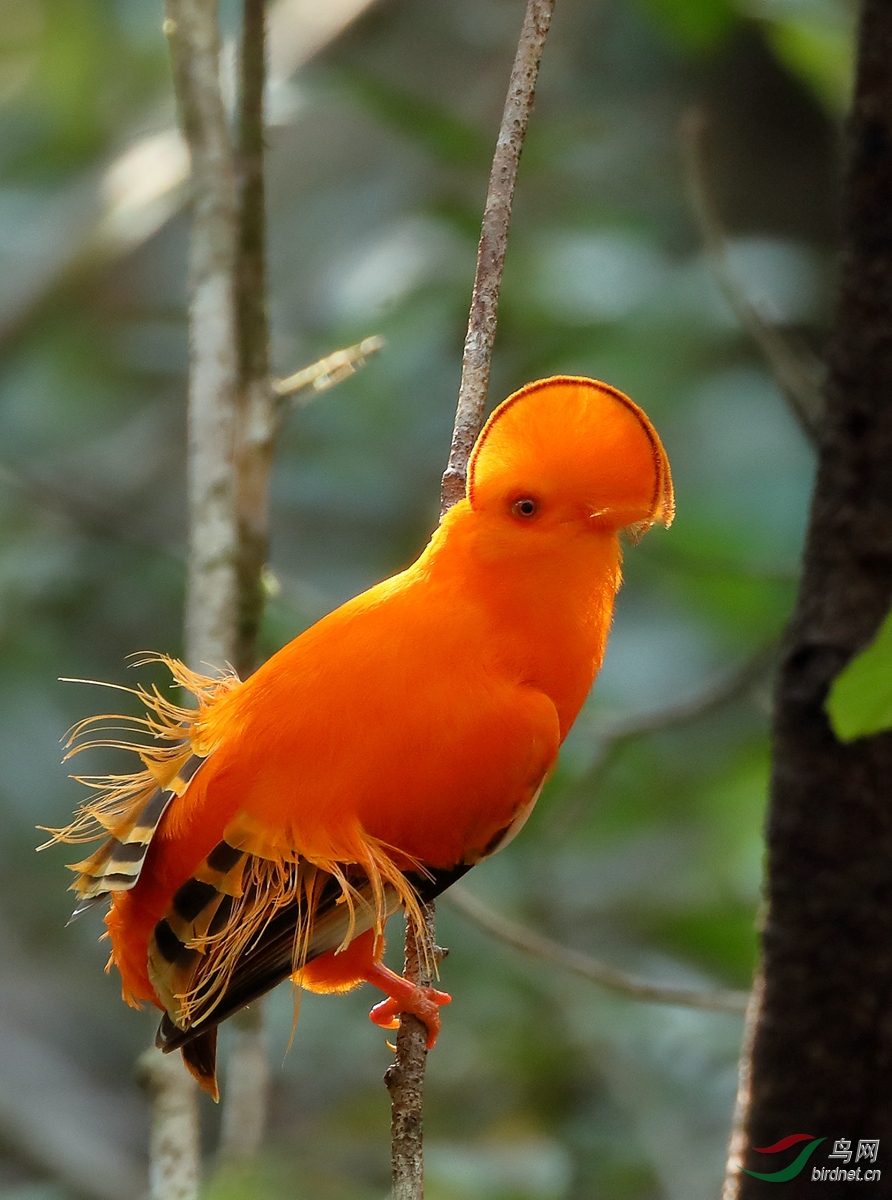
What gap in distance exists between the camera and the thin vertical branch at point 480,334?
1.81 metres

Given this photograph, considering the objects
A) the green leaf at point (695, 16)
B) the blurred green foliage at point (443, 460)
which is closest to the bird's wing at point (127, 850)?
A: the blurred green foliage at point (443, 460)

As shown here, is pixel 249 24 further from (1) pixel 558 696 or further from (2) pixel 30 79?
(2) pixel 30 79

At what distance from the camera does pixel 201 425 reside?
2578mm

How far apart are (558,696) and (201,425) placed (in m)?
0.97

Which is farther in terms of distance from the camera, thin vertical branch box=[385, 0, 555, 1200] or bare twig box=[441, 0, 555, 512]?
bare twig box=[441, 0, 555, 512]

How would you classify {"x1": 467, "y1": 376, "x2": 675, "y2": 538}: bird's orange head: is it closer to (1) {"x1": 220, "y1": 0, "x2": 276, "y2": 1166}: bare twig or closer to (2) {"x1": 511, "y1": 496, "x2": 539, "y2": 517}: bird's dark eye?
(2) {"x1": 511, "y1": 496, "x2": 539, "y2": 517}: bird's dark eye

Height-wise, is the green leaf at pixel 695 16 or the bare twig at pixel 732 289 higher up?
the green leaf at pixel 695 16

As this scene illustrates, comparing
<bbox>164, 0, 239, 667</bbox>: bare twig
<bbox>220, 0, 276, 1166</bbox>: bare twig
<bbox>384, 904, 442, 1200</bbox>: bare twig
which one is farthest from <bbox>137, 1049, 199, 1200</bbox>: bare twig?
<bbox>164, 0, 239, 667</bbox>: bare twig

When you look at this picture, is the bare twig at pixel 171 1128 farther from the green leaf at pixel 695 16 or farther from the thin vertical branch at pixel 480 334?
the green leaf at pixel 695 16

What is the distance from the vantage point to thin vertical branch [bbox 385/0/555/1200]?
5.93 feet

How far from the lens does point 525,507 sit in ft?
6.16

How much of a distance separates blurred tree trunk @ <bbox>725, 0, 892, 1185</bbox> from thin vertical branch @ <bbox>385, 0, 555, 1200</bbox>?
543 mm

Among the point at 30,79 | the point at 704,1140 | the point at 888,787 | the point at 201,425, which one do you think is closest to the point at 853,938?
the point at 888,787

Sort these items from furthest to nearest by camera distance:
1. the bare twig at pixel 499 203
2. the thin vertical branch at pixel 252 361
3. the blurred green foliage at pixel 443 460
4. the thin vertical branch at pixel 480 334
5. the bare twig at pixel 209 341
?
1. the blurred green foliage at pixel 443 460
2. the thin vertical branch at pixel 252 361
3. the bare twig at pixel 209 341
4. the bare twig at pixel 499 203
5. the thin vertical branch at pixel 480 334
